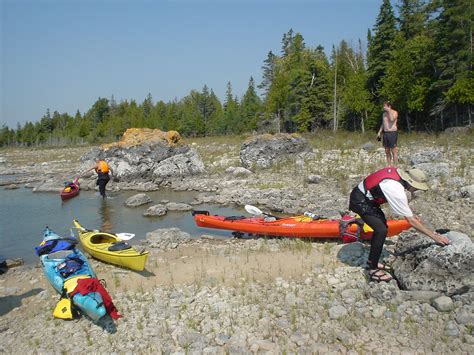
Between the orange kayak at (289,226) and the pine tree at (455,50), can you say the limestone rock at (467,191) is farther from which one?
the pine tree at (455,50)

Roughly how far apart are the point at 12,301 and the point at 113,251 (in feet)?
6.74

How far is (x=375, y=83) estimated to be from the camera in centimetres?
3638

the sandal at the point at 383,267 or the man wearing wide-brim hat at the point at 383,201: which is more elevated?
the man wearing wide-brim hat at the point at 383,201

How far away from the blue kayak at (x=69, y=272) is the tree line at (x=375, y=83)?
88.0 ft

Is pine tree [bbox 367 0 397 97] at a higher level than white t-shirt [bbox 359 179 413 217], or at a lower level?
higher

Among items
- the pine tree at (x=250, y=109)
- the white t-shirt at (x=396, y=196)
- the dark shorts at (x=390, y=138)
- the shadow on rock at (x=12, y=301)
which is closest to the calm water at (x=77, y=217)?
the shadow on rock at (x=12, y=301)

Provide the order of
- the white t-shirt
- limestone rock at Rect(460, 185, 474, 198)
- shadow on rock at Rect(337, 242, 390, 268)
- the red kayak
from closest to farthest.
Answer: the white t-shirt < shadow on rock at Rect(337, 242, 390, 268) < limestone rock at Rect(460, 185, 474, 198) < the red kayak

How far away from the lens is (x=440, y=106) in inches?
1126

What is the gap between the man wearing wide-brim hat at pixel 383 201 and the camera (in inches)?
220

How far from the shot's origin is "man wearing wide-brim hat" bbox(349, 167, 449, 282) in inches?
220

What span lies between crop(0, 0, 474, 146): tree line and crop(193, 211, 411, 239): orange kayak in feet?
72.1

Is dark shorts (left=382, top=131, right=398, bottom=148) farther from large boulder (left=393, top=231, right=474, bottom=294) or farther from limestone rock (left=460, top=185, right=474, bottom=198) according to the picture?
large boulder (left=393, top=231, right=474, bottom=294)

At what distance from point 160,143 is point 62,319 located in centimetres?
1777

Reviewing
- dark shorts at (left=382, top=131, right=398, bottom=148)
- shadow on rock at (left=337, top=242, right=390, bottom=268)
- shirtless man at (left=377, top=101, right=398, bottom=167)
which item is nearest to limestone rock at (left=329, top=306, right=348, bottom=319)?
shadow on rock at (left=337, top=242, right=390, bottom=268)
